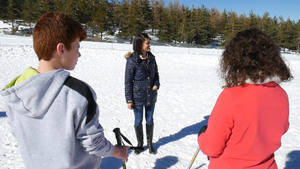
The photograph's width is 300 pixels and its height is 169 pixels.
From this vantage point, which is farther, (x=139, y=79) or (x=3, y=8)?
(x=3, y=8)

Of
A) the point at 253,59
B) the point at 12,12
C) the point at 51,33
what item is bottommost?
the point at 253,59

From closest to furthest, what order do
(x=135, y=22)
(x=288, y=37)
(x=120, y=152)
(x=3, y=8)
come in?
(x=120, y=152) < (x=135, y=22) < (x=3, y=8) < (x=288, y=37)

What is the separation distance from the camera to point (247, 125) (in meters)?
1.29

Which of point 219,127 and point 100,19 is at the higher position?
point 100,19

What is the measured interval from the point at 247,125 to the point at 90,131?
2.96 ft

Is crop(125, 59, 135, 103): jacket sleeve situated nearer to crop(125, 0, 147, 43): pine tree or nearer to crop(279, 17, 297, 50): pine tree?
crop(125, 0, 147, 43): pine tree

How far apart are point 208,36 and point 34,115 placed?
57.6 meters

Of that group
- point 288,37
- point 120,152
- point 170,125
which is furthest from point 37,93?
point 288,37

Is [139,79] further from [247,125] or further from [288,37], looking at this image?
[288,37]

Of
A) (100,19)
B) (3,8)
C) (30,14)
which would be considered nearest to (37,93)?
(100,19)

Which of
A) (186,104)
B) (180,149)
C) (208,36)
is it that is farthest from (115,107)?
(208,36)

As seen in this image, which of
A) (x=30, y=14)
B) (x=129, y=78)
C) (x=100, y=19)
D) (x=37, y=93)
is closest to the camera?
(x=37, y=93)

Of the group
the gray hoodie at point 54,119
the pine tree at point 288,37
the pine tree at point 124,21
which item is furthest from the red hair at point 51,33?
the pine tree at point 288,37

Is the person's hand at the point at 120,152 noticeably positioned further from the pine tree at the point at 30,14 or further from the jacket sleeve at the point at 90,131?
the pine tree at the point at 30,14
